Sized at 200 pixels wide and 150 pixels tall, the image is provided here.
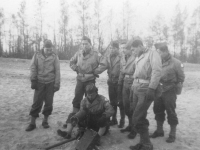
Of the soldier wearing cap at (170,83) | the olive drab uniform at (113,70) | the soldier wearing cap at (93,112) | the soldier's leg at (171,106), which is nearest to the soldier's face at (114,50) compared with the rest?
the olive drab uniform at (113,70)

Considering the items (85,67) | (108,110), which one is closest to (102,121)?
(108,110)

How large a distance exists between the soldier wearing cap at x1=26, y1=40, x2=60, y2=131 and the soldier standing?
539mm

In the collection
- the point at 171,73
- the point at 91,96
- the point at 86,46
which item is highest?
the point at 86,46

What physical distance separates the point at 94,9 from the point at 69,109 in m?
29.0

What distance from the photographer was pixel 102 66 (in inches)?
195

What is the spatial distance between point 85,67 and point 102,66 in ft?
1.32

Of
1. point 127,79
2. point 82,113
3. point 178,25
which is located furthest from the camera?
point 178,25

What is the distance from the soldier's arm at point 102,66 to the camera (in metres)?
4.90

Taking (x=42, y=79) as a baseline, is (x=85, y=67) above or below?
above

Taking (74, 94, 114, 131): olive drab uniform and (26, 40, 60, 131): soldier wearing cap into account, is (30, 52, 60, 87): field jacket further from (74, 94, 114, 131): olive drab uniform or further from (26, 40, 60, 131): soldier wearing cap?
(74, 94, 114, 131): olive drab uniform

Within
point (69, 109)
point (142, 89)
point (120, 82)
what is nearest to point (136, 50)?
point (142, 89)

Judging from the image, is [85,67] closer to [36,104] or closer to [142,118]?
[36,104]

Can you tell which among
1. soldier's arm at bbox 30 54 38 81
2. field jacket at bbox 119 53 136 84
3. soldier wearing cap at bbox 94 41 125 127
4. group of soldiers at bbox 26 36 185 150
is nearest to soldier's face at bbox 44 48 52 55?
group of soldiers at bbox 26 36 185 150

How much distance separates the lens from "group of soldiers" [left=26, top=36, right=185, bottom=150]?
3.74 meters
